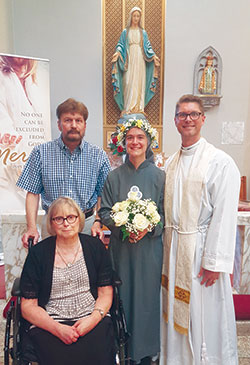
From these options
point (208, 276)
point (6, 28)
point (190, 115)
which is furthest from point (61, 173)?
point (6, 28)

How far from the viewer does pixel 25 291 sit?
1.64m

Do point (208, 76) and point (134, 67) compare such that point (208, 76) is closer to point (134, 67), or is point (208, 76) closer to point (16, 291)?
point (134, 67)

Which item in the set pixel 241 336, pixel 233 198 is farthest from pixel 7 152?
pixel 241 336

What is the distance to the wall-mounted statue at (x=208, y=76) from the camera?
5309 millimetres

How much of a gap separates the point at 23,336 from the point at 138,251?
868 millimetres

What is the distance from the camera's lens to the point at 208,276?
176cm

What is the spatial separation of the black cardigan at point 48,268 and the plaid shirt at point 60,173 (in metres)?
0.39

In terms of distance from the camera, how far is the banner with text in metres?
3.91

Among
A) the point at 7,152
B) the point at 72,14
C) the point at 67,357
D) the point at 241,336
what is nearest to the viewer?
the point at 67,357

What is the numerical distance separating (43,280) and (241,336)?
196 cm

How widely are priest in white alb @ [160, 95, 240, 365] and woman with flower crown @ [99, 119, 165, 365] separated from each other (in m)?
0.11

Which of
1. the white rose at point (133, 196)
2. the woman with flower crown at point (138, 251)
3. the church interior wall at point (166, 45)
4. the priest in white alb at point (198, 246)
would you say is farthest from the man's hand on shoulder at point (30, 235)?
the church interior wall at point (166, 45)

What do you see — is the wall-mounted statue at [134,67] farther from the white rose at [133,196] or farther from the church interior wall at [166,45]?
the white rose at [133,196]

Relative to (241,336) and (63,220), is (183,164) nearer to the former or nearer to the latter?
(63,220)
